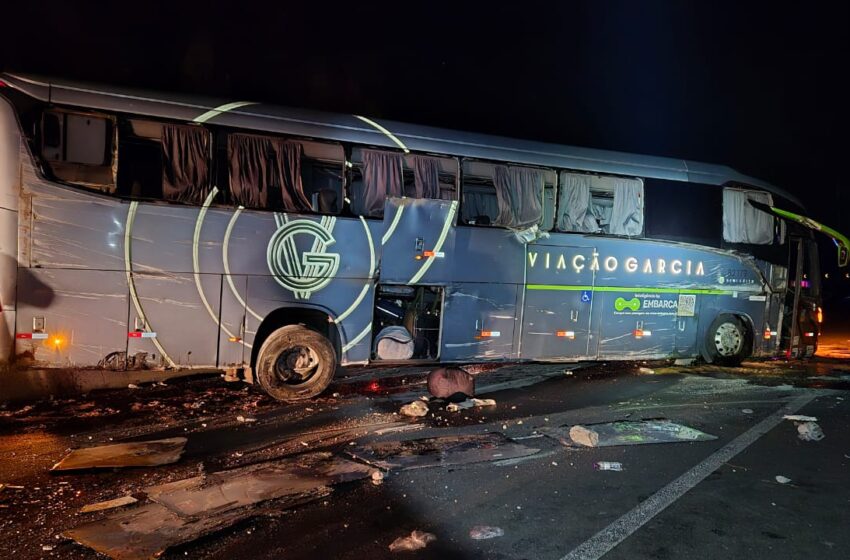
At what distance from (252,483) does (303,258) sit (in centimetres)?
331

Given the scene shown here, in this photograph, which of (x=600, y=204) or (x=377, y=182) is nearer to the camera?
(x=377, y=182)

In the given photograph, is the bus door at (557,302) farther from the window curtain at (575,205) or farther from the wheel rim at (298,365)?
the wheel rim at (298,365)

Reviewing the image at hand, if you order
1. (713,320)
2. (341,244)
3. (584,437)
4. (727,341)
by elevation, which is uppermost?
(341,244)

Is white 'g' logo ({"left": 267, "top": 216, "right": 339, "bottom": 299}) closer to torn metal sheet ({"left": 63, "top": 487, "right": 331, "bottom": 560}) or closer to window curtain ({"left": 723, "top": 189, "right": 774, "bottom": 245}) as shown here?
torn metal sheet ({"left": 63, "top": 487, "right": 331, "bottom": 560})

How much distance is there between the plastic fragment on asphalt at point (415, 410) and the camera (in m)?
6.96

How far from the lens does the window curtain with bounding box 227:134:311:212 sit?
711 cm

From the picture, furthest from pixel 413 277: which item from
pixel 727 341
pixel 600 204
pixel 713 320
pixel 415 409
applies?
pixel 727 341

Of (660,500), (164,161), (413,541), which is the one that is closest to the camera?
(413,541)

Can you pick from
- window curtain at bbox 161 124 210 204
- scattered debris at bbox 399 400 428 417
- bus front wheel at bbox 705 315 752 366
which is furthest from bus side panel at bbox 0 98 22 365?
bus front wheel at bbox 705 315 752 366

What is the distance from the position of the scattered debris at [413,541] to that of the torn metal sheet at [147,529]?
0.97m

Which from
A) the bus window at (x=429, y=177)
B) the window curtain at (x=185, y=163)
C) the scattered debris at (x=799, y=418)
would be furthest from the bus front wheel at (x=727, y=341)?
the window curtain at (x=185, y=163)

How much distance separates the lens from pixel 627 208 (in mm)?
9312

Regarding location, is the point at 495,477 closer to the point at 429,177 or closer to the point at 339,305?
the point at 339,305

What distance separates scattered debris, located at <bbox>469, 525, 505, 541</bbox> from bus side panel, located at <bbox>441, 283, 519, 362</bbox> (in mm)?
4297
